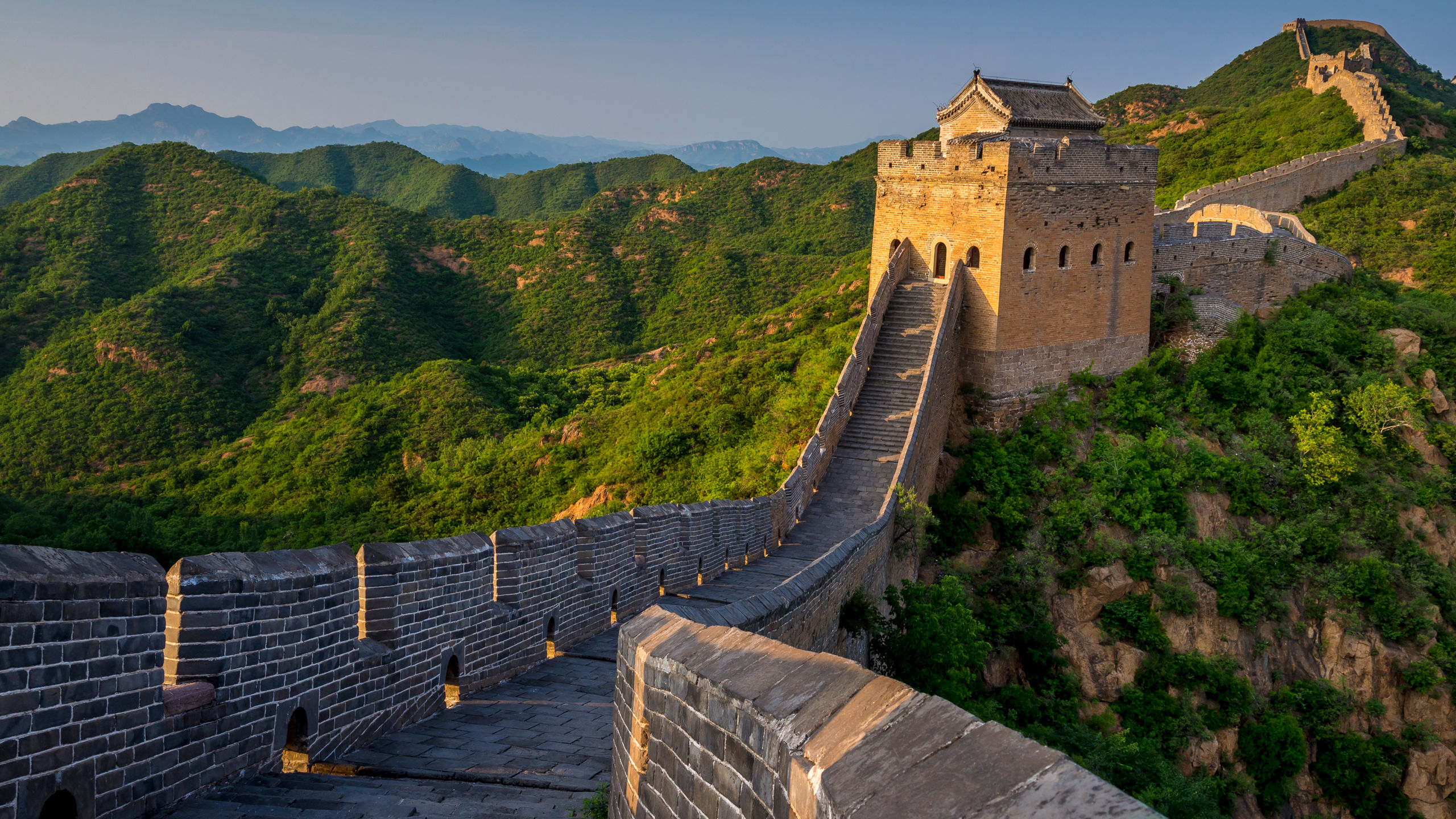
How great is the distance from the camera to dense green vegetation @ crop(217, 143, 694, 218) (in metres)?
83.1

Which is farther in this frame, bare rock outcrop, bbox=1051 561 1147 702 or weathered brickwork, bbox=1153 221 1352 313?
weathered brickwork, bbox=1153 221 1352 313

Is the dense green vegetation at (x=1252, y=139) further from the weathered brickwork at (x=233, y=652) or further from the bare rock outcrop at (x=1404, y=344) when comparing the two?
the weathered brickwork at (x=233, y=652)

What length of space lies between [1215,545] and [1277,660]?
2.09 m

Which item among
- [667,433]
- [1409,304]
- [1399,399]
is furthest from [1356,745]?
[667,433]

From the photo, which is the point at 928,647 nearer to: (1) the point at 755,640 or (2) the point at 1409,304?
(1) the point at 755,640

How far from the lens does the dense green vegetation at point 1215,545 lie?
49.1ft

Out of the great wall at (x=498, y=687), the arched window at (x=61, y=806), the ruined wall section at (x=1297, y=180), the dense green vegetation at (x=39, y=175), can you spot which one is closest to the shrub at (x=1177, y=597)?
the great wall at (x=498, y=687)

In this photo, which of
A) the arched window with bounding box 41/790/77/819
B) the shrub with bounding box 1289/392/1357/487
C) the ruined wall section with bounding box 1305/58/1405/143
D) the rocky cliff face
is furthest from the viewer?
the ruined wall section with bounding box 1305/58/1405/143

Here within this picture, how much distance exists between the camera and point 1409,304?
2206 centimetres

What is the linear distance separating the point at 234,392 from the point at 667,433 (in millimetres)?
20761

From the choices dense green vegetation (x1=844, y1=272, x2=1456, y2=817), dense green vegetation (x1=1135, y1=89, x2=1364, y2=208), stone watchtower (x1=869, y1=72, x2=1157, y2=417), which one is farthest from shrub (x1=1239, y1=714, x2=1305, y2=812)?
dense green vegetation (x1=1135, y1=89, x2=1364, y2=208)

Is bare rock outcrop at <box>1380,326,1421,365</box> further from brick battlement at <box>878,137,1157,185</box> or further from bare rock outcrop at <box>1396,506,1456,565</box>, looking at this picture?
brick battlement at <box>878,137,1157,185</box>

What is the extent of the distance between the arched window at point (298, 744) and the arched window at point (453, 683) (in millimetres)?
1484

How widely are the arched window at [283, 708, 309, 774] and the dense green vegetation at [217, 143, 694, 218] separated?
72.1 meters
